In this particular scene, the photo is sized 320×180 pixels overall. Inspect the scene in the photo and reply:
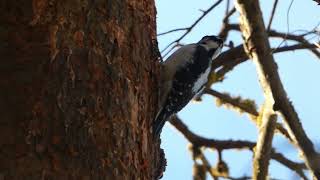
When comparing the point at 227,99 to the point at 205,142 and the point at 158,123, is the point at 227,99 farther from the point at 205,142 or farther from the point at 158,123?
the point at 158,123

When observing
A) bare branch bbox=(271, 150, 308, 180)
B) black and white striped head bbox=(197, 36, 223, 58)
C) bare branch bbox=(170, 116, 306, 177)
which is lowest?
bare branch bbox=(271, 150, 308, 180)

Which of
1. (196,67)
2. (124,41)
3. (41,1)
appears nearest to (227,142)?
(196,67)

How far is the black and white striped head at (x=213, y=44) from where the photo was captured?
387 centimetres

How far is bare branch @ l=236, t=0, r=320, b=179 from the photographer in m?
2.86

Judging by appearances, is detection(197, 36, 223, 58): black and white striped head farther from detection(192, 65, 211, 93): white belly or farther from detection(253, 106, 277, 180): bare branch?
detection(253, 106, 277, 180): bare branch

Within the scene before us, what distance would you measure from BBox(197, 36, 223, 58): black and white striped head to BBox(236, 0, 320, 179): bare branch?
0.71 meters

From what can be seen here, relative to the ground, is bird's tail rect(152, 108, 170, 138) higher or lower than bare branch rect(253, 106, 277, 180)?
lower

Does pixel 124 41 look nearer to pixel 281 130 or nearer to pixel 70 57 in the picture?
pixel 70 57

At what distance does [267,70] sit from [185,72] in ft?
2.09

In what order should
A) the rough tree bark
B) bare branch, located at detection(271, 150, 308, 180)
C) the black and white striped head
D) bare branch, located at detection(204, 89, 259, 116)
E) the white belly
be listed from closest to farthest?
Answer: the rough tree bark < the white belly < bare branch, located at detection(271, 150, 308, 180) < the black and white striped head < bare branch, located at detection(204, 89, 259, 116)

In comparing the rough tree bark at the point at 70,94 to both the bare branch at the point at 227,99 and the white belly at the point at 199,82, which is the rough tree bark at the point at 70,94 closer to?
the white belly at the point at 199,82

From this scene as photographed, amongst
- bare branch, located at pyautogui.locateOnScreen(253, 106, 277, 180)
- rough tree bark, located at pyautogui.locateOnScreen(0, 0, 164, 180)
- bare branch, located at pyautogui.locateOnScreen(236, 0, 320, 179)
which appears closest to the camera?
rough tree bark, located at pyautogui.locateOnScreen(0, 0, 164, 180)

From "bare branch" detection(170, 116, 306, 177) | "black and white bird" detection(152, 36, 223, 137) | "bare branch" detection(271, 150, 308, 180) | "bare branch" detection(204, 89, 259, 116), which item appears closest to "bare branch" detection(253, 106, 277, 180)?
"black and white bird" detection(152, 36, 223, 137)

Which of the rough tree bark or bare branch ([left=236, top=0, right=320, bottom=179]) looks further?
bare branch ([left=236, top=0, right=320, bottom=179])
